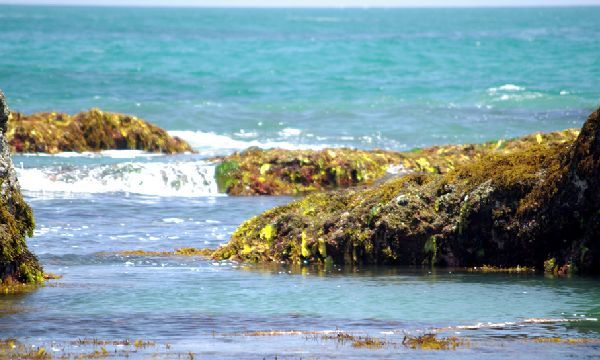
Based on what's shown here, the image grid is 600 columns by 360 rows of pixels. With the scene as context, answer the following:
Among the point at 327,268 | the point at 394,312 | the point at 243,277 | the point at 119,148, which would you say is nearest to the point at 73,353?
the point at 394,312

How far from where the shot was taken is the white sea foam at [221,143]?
34688 mm

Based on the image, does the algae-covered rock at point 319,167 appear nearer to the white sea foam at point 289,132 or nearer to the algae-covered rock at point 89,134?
the algae-covered rock at point 89,134

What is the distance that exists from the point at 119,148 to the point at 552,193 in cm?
1880

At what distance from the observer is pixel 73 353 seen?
9.09 metres

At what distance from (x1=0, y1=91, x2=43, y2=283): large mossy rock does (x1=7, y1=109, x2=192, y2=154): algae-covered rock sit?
16528 mm

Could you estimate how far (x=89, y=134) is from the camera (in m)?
30.4

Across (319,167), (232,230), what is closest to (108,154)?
(319,167)

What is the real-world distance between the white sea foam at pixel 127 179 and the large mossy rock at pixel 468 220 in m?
8.25

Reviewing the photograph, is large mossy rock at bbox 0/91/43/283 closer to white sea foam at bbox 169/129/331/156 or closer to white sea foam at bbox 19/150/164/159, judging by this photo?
white sea foam at bbox 19/150/164/159

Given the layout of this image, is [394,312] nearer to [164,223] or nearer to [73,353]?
[73,353]

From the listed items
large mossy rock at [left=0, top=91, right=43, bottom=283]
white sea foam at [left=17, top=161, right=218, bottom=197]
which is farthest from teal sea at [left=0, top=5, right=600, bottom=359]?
large mossy rock at [left=0, top=91, right=43, bottom=283]

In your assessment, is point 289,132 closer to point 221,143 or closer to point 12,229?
point 221,143

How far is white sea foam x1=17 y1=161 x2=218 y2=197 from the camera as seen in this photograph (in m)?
23.3

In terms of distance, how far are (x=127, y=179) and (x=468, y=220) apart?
11.6 m
